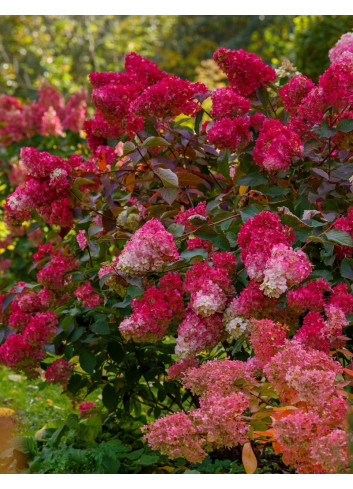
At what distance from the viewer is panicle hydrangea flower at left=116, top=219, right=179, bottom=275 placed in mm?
1756

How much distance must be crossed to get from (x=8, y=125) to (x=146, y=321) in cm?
314

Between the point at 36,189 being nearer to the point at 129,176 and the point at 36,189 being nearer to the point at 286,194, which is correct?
the point at 129,176

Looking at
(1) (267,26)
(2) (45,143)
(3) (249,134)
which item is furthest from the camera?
(1) (267,26)

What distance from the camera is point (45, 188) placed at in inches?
80.9

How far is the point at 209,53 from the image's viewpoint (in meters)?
14.9

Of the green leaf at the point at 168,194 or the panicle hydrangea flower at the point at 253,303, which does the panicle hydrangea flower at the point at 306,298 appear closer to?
the panicle hydrangea flower at the point at 253,303

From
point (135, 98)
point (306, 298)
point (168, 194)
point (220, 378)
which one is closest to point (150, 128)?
point (135, 98)

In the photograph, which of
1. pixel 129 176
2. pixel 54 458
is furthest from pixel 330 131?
pixel 54 458

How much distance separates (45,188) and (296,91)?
0.92 meters

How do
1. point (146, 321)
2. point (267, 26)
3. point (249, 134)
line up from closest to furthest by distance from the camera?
point (146, 321), point (249, 134), point (267, 26)

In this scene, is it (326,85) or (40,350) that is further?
(40,350)

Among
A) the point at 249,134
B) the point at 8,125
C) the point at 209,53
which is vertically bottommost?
the point at 209,53

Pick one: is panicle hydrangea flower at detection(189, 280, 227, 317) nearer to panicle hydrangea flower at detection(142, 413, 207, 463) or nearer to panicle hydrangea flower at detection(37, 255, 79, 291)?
panicle hydrangea flower at detection(142, 413, 207, 463)

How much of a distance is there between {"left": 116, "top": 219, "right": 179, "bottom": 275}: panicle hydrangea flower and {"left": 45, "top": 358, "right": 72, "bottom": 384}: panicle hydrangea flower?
2.56ft
